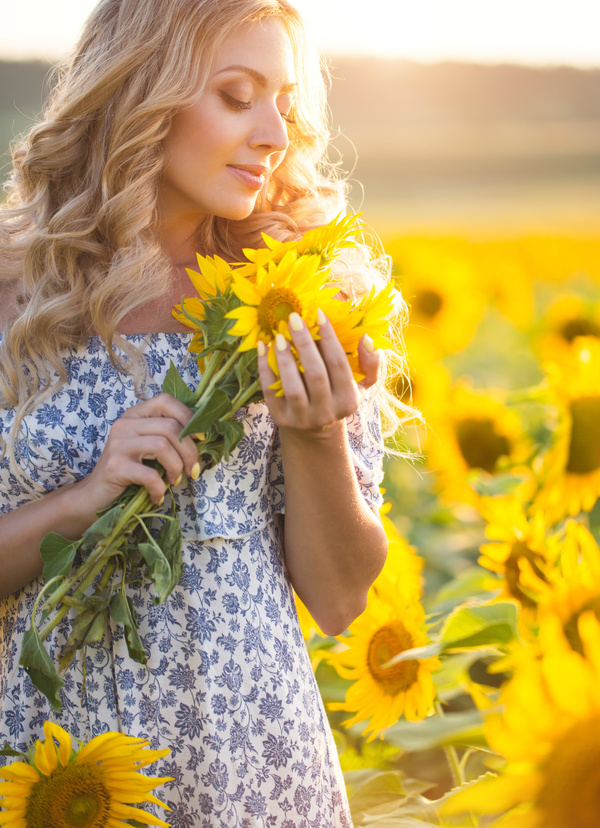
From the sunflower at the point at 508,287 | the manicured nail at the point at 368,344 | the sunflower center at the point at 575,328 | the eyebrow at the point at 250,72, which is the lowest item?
the manicured nail at the point at 368,344

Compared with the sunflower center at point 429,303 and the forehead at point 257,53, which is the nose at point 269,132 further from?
Answer: the sunflower center at point 429,303

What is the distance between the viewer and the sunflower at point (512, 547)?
1.03m

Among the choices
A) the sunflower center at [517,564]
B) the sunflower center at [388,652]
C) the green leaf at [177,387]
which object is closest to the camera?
the green leaf at [177,387]

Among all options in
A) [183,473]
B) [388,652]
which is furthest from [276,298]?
[388,652]

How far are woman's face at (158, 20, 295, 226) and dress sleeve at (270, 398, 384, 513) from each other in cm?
33

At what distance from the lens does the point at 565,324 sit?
226 centimetres

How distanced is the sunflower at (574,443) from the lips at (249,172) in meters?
0.61

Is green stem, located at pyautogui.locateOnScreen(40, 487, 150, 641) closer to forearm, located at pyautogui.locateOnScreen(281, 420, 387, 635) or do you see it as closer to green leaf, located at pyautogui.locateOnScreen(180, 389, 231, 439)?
green leaf, located at pyautogui.locateOnScreen(180, 389, 231, 439)

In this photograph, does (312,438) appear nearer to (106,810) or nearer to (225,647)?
(225,647)

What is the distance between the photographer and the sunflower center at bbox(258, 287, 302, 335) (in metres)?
0.75

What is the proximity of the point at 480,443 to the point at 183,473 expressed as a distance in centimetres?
106

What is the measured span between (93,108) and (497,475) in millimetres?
1165

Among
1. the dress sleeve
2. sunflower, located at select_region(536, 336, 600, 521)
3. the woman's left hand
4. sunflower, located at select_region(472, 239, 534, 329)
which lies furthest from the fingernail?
sunflower, located at select_region(472, 239, 534, 329)

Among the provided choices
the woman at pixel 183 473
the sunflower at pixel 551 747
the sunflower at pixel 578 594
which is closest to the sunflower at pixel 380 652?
the woman at pixel 183 473
